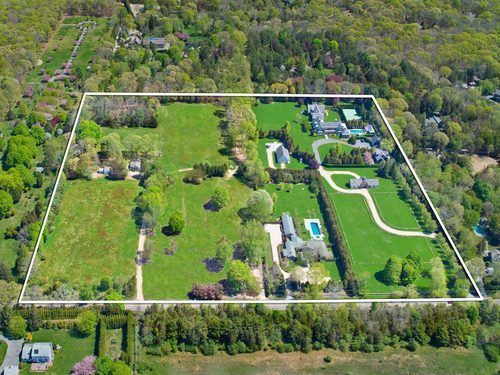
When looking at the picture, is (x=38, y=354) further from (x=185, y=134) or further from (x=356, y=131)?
(x=356, y=131)

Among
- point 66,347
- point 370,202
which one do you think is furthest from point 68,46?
point 66,347

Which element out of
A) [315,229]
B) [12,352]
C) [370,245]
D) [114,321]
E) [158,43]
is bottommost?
[370,245]

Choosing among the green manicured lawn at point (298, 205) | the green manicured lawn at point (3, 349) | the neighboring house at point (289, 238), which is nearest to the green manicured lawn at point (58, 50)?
the green manicured lawn at point (298, 205)

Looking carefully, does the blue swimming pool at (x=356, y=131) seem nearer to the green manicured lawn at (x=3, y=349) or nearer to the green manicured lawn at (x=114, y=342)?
the green manicured lawn at (x=114, y=342)

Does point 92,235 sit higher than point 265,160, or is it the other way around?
point 92,235

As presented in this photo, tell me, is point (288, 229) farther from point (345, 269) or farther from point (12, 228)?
point (12, 228)
